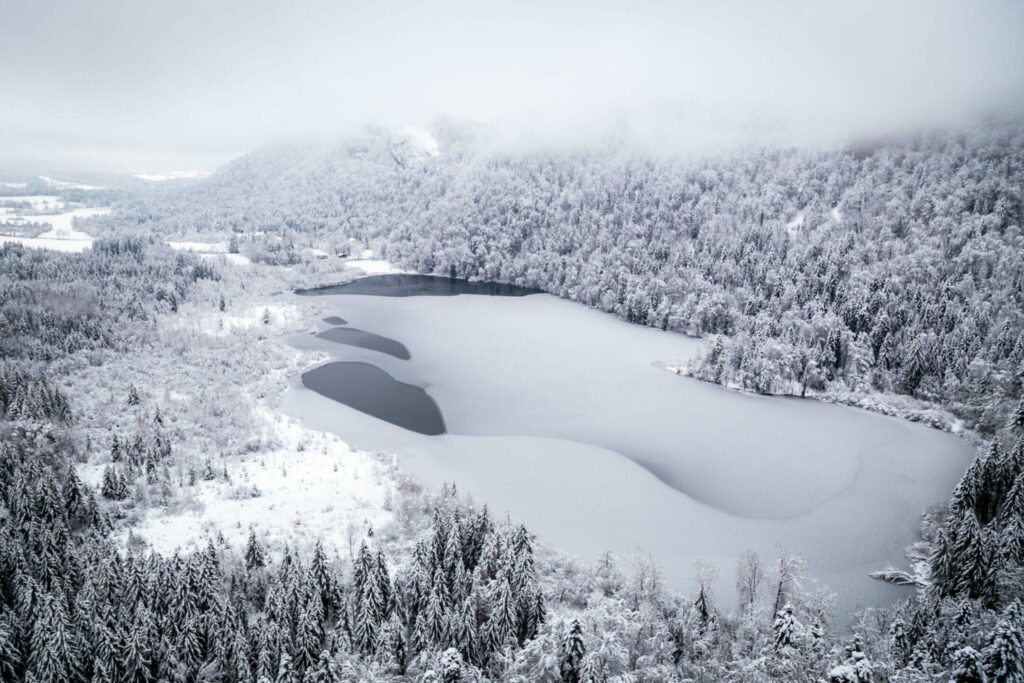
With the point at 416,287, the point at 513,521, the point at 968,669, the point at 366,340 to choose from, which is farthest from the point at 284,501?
the point at 416,287

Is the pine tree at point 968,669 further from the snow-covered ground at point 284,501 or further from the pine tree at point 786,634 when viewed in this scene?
the snow-covered ground at point 284,501

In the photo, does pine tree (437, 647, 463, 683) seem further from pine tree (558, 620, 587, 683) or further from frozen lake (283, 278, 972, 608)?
frozen lake (283, 278, 972, 608)

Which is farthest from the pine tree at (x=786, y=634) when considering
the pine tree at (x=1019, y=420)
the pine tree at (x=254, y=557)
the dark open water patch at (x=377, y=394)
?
the dark open water patch at (x=377, y=394)

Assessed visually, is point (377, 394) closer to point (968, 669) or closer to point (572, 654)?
point (572, 654)

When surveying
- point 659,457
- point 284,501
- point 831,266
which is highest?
point 831,266

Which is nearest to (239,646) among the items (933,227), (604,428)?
(604,428)

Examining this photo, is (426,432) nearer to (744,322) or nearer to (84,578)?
(84,578)
